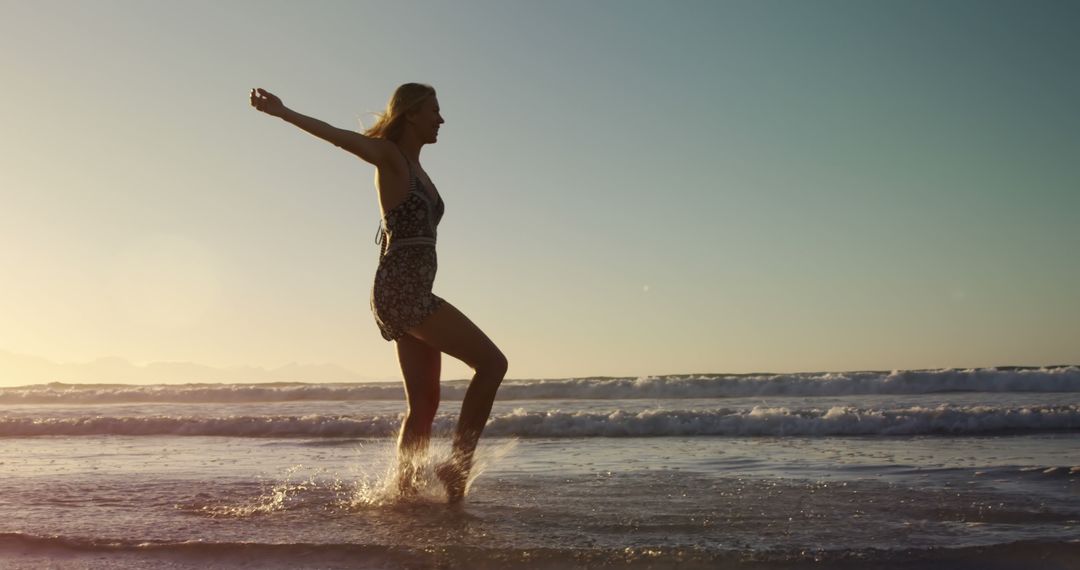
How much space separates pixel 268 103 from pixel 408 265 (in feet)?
3.05

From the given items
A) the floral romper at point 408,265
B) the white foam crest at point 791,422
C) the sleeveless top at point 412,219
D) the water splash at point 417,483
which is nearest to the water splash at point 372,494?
the water splash at point 417,483

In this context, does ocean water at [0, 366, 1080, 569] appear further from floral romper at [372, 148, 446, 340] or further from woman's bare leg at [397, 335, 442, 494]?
floral romper at [372, 148, 446, 340]

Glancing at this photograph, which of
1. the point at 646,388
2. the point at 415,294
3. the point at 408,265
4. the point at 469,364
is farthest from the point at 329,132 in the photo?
the point at 646,388

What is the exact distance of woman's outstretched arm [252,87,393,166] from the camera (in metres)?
3.80

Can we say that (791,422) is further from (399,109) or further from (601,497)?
(399,109)

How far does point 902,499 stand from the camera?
161 inches

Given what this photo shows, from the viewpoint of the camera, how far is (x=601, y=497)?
4.36 m

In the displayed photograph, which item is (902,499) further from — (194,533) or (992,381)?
(992,381)

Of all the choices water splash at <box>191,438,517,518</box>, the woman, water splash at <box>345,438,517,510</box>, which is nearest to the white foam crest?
water splash at <box>191,438,517,518</box>

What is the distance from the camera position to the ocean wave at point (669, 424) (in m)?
8.89

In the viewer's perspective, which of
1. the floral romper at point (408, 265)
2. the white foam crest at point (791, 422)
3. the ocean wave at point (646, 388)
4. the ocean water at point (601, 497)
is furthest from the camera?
the ocean wave at point (646, 388)

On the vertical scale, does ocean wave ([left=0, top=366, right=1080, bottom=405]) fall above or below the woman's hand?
below

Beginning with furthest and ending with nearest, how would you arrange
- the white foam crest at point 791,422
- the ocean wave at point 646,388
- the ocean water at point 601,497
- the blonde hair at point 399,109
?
the ocean wave at point 646,388
the white foam crest at point 791,422
the blonde hair at point 399,109
the ocean water at point 601,497

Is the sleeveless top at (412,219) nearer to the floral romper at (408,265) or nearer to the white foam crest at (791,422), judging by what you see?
the floral romper at (408,265)
